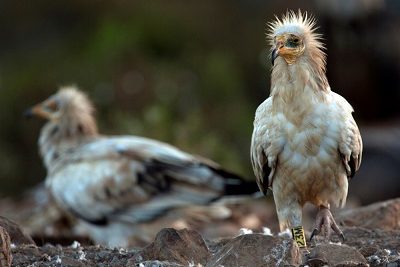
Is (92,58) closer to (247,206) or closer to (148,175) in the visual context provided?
(247,206)

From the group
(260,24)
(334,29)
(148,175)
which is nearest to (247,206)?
(148,175)

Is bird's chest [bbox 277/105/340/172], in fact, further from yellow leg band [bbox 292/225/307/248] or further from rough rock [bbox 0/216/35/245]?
rough rock [bbox 0/216/35/245]

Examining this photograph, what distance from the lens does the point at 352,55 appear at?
21609mm

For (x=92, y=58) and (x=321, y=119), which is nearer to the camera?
(x=321, y=119)

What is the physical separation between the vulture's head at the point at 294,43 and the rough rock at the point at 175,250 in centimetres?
147

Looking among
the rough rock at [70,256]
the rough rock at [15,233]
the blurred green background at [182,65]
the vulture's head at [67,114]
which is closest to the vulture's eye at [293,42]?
the rough rock at [70,256]

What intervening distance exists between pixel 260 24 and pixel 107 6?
3.10m

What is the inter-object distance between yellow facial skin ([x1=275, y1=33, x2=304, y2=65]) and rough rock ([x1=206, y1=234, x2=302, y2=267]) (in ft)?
5.10

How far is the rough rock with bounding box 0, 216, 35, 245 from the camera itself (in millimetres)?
8125

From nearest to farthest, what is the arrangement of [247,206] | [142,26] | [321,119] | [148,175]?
[321,119] → [148,175] → [247,206] → [142,26]

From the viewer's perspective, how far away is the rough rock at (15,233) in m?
8.12

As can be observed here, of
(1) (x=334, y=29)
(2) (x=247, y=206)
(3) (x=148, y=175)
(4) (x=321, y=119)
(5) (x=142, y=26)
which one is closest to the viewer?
(4) (x=321, y=119)

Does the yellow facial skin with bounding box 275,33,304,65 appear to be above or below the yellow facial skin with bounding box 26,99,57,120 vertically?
above

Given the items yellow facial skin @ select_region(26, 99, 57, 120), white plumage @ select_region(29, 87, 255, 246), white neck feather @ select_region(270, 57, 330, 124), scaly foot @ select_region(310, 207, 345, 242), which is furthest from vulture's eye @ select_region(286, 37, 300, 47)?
yellow facial skin @ select_region(26, 99, 57, 120)
